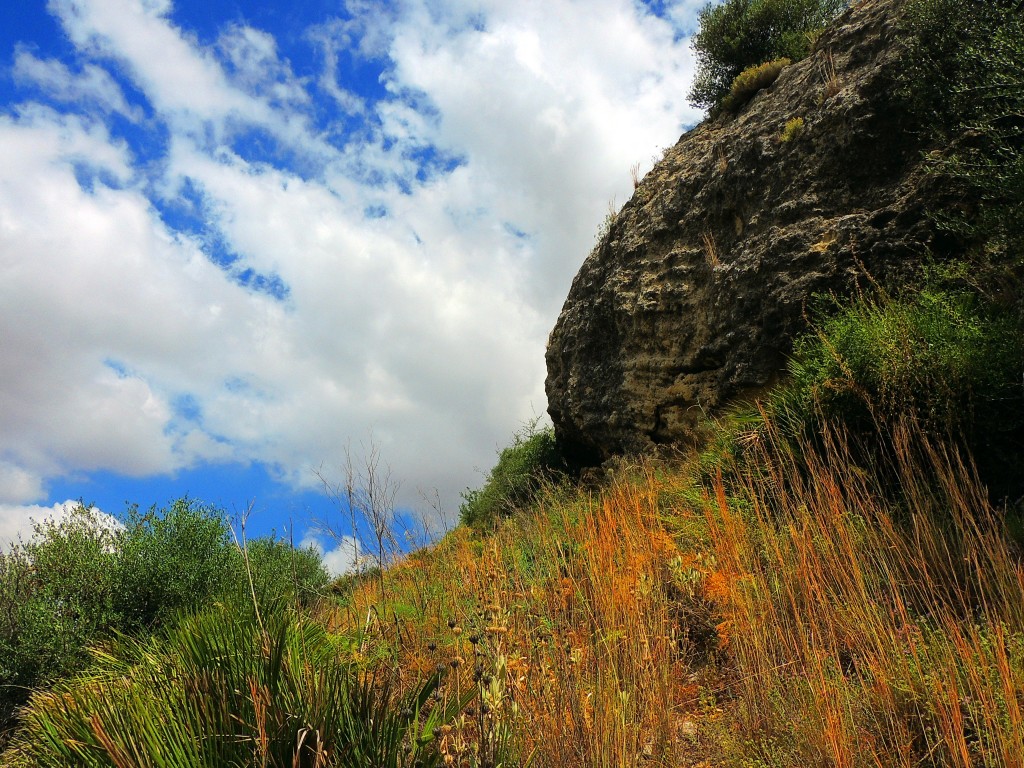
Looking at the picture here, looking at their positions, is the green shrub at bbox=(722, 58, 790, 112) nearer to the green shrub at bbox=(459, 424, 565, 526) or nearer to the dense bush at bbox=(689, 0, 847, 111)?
the dense bush at bbox=(689, 0, 847, 111)

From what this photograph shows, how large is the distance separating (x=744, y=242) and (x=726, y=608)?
680 cm

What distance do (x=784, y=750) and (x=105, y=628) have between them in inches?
327

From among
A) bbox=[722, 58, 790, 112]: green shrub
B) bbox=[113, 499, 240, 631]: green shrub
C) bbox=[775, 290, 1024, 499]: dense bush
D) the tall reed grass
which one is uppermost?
bbox=[722, 58, 790, 112]: green shrub

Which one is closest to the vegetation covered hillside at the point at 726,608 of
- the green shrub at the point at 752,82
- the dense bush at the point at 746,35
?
the green shrub at the point at 752,82

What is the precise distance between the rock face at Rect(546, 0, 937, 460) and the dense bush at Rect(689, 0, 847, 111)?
2778 mm

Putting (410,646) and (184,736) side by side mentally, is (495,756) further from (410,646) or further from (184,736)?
(410,646)

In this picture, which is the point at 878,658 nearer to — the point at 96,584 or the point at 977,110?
the point at 977,110

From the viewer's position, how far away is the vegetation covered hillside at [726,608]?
2.80m

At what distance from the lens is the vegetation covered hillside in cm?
280

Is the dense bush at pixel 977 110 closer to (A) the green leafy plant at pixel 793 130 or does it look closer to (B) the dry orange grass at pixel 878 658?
(A) the green leafy plant at pixel 793 130

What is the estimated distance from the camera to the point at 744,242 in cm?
962

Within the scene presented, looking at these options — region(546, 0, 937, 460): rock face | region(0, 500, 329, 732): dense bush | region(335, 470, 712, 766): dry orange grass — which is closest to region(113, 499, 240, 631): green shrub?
region(0, 500, 329, 732): dense bush

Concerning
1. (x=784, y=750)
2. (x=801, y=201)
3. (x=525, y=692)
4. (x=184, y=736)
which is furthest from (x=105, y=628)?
(x=801, y=201)

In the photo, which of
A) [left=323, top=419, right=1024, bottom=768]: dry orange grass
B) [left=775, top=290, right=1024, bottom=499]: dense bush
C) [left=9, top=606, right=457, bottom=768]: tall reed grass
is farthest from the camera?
[left=775, top=290, right=1024, bottom=499]: dense bush
